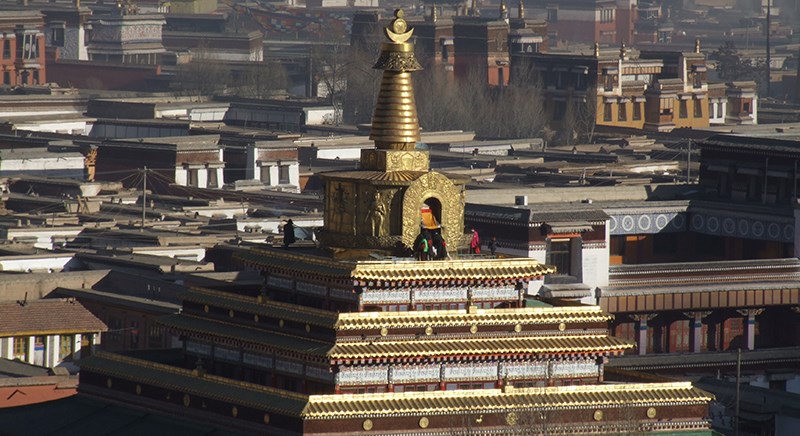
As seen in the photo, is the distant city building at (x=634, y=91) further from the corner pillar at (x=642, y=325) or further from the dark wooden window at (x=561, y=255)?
the corner pillar at (x=642, y=325)

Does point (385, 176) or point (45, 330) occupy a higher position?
point (385, 176)

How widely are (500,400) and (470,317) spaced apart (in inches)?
72.0

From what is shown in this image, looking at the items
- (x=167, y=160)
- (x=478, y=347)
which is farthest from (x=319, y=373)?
(x=167, y=160)

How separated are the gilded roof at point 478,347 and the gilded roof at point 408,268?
133 cm

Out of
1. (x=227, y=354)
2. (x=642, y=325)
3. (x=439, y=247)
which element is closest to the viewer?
(x=439, y=247)

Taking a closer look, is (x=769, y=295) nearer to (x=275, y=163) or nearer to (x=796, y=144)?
(x=796, y=144)

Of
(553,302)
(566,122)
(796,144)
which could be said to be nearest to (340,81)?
(566,122)

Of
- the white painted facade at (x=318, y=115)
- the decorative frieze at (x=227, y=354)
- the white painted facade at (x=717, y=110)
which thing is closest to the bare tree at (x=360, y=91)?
the white painted facade at (x=318, y=115)

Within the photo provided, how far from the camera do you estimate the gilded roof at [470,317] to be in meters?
56.0

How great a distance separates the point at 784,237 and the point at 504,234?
1052cm

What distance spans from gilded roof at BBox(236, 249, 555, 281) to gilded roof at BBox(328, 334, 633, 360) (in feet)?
4.35

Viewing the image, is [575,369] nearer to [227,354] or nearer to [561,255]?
[227,354]

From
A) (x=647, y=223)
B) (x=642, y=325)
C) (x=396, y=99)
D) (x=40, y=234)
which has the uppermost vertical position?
(x=396, y=99)

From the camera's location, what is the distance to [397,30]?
59.0 m
